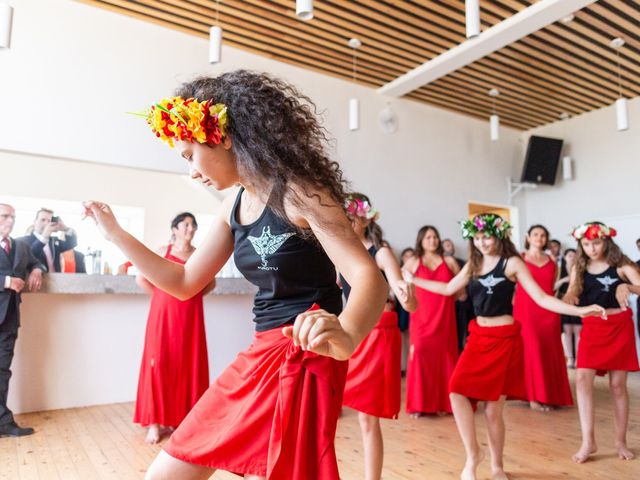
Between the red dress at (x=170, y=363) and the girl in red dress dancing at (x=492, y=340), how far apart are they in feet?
6.12

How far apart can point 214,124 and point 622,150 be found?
23.5 ft

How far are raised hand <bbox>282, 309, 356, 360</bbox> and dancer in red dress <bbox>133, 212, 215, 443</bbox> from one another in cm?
288

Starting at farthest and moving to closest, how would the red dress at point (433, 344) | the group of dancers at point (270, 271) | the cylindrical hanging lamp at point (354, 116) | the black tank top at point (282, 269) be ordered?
the cylindrical hanging lamp at point (354, 116)
the red dress at point (433, 344)
the black tank top at point (282, 269)
the group of dancers at point (270, 271)

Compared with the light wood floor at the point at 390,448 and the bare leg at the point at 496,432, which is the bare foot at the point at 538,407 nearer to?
the light wood floor at the point at 390,448

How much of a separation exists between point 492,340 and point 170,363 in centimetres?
220

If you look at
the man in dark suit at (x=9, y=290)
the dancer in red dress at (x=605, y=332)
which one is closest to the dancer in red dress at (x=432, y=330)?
the dancer in red dress at (x=605, y=332)

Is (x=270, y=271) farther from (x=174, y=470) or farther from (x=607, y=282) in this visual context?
(x=607, y=282)

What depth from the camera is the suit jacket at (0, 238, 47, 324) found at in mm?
3471

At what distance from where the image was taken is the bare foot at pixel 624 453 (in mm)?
3029

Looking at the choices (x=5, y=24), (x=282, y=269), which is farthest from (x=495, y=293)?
(x=5, y=24)

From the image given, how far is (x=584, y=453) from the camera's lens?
3.02 m

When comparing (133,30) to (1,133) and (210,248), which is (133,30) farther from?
(210,248)

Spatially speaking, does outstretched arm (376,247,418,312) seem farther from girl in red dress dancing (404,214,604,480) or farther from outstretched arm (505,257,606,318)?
outstretched arm (505,257,606,318)

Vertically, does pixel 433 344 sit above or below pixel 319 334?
below
